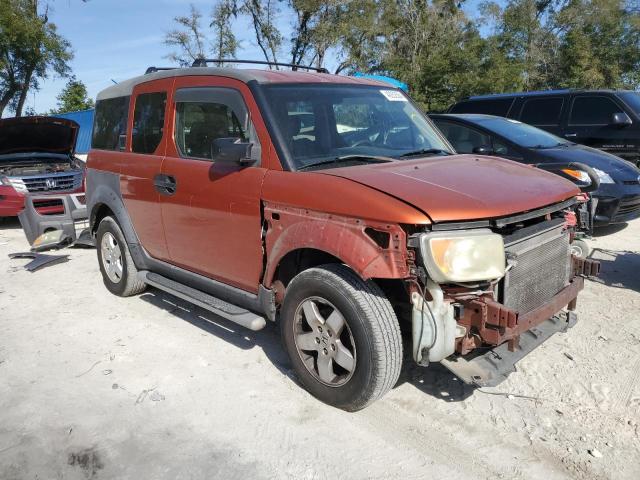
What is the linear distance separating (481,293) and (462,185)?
617mm

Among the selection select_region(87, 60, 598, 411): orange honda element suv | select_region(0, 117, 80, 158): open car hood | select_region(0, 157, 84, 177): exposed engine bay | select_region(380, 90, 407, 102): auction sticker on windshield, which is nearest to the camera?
select_region(87, 60, 598, 411): orange honda element suv

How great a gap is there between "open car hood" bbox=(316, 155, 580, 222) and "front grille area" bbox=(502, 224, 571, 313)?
0.21m

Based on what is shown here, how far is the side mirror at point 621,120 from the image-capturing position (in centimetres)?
860

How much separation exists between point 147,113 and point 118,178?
0.72 metres

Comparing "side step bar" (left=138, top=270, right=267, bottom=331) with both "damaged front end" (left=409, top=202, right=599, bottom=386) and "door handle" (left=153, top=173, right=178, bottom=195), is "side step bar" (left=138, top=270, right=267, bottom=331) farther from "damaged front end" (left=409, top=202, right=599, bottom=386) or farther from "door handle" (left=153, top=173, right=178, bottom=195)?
"damaged front end" (left=409, top=202, right=599, bottom=386)

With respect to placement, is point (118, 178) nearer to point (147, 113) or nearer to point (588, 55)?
point (147, 113)

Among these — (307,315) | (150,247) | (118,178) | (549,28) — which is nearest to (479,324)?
(307,315)

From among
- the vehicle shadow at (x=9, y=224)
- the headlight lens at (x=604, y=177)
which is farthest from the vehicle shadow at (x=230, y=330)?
the vehicle shadow at (x=9, y=224)

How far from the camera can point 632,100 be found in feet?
29.5

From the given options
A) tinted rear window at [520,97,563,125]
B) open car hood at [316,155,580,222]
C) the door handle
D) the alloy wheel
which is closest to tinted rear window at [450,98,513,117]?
tinted rear window at [520,97,563,125]

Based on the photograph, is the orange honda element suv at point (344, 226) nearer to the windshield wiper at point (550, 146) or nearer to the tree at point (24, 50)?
the windshield wiper at point (550, 146)

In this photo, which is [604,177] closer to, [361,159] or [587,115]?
[587,115]

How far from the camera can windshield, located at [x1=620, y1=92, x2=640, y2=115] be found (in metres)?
8.80

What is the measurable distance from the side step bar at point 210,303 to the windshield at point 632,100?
7.97 m
